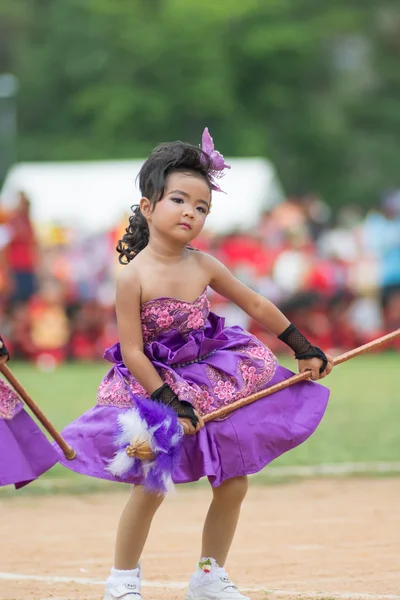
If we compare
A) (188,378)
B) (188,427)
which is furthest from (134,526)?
(188,378)

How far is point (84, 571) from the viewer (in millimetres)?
5746

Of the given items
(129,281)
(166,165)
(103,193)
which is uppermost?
(103,193)

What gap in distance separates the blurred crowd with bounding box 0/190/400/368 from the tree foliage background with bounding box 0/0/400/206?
17.4 m

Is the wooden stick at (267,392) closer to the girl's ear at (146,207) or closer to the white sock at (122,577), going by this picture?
the white sock at (122,577)

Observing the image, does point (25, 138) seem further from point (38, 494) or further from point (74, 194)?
point (38, 494)

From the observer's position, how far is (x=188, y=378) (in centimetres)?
491

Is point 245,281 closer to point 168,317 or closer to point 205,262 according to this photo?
point 205,262

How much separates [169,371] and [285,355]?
11.5 meters

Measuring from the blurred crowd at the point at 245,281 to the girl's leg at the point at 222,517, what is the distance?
1083 cm

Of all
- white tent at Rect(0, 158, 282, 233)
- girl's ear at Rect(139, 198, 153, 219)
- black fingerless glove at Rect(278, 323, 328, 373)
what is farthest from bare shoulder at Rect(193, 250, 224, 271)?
white tent at Rect(0, 158, 282, 233)

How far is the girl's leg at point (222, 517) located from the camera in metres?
4.93

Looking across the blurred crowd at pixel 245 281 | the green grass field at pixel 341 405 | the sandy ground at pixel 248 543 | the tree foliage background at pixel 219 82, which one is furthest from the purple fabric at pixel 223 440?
the tree foliage background at pixel 219 82

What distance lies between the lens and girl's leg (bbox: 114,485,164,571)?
4883mm

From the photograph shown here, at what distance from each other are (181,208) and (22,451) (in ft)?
3.43
